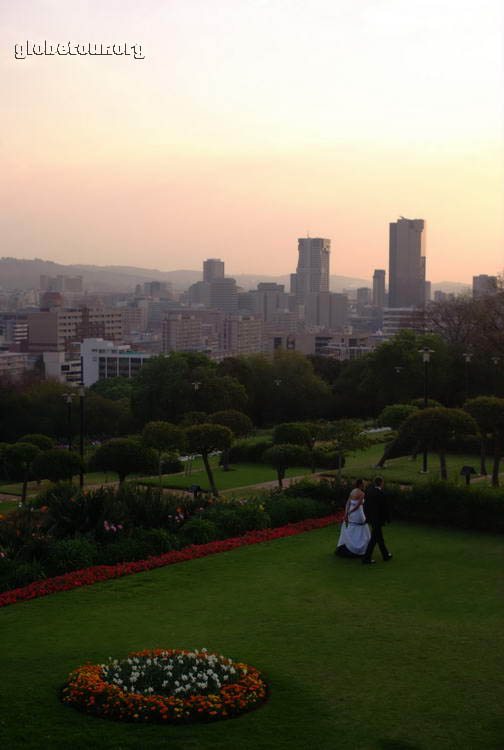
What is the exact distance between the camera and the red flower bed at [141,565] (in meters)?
10.6

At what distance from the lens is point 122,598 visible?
10523 mm

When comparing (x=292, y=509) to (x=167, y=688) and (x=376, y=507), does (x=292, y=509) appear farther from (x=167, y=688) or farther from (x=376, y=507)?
(x=167, y=688)

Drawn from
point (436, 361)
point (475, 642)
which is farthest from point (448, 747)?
point (436, 361)

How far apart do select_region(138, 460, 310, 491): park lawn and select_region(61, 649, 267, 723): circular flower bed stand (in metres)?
16.1

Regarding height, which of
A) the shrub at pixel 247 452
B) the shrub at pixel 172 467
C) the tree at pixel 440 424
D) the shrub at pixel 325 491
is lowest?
the shrub at pixel 172 467

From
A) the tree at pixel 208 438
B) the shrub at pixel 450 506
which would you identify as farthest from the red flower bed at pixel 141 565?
the tree at pixel 208 438

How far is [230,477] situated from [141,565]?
47.6ft

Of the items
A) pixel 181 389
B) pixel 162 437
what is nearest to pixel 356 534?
pixel 162 437

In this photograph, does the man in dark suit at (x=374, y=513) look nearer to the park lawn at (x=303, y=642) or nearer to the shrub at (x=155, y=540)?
the park lawn at (x=303, y=642)

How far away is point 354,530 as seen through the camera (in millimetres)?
12328

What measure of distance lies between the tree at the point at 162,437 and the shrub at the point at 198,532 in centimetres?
1010

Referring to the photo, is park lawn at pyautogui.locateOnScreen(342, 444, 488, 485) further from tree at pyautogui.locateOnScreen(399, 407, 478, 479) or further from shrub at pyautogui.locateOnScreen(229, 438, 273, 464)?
shrub at pyautogui.locateOnScreen(229, 438, 273, 464)

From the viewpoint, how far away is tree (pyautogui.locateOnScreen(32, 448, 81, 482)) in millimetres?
22438

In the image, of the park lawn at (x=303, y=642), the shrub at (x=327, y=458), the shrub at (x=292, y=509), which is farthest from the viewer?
the shrub at (x=327, y=458)
